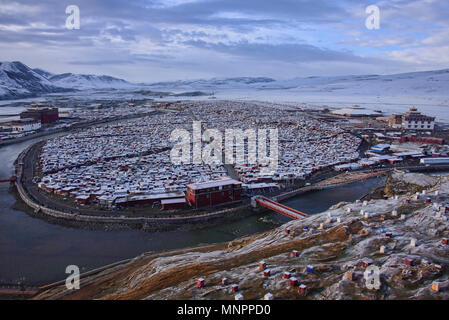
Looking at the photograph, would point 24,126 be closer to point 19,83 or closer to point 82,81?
point 19,83

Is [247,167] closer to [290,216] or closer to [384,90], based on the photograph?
[290,216]

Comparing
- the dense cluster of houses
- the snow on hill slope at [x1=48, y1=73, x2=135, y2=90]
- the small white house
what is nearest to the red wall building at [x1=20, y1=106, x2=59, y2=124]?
the small white house

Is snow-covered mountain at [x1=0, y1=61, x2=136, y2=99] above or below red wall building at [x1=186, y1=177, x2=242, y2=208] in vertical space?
above

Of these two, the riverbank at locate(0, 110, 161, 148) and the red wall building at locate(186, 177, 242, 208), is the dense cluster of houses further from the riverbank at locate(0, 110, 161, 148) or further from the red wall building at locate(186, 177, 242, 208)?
the riverbank at locate(0, 110, 161, 148)

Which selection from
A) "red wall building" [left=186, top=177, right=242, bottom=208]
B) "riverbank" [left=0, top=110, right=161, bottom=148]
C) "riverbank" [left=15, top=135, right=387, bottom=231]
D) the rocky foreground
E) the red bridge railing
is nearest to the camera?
the rocky foreground

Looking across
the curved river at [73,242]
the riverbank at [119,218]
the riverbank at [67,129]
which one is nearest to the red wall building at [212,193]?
the riverbank at [119,218]

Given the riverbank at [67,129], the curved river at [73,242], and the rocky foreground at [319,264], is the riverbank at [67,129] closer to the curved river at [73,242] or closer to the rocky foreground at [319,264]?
the curved river at [73,242]
